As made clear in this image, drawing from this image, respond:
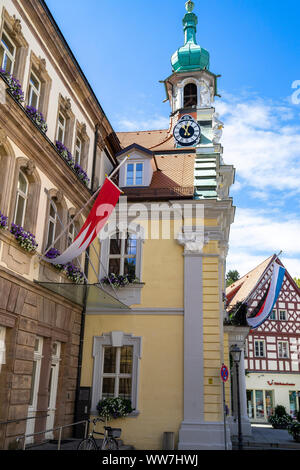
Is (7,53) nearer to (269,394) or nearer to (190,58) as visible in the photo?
(190,58)

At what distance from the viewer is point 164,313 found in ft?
49.5

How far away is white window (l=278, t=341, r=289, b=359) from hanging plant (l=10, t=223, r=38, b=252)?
3052 centimetres

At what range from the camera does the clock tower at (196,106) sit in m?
17.5

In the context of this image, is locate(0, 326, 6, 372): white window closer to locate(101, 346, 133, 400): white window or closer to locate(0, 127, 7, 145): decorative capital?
locate(0, 127, 7, 145): decorative capital

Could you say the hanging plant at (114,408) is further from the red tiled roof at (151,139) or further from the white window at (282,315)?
the white window at (282,315)

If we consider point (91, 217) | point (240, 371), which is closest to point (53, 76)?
point (91, 217)

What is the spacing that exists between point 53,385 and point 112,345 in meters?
2.34

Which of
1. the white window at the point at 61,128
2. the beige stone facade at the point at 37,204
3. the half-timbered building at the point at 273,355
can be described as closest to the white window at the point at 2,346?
the beige stone facade at the point at 37,204

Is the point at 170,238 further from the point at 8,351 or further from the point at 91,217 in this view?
the point at 8,351

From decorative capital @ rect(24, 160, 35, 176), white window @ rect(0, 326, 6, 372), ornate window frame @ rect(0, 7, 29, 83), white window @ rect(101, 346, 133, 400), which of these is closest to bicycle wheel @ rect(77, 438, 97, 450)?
white window @ rect(0, 326, 6, 372)

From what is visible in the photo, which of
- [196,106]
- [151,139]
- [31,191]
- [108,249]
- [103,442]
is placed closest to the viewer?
[103,442]

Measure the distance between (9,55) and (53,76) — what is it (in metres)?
2.49

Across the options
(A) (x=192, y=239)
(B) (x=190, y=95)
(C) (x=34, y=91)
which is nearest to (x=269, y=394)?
Result: (B) (x=190, y=95)

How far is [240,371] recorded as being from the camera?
23.6 meters
